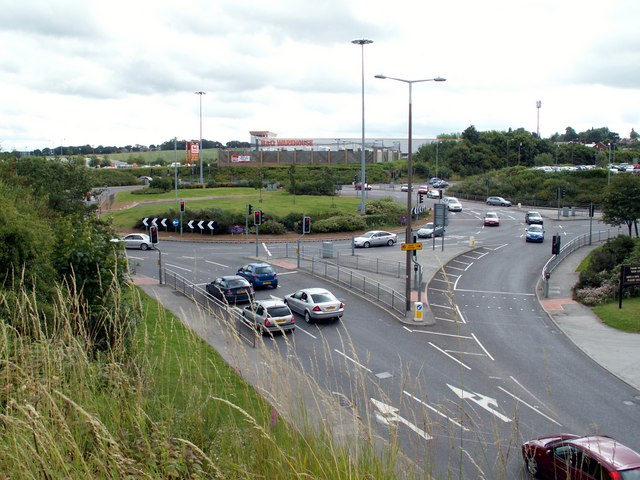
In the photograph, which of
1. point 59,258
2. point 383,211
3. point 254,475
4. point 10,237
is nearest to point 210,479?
point 254,475

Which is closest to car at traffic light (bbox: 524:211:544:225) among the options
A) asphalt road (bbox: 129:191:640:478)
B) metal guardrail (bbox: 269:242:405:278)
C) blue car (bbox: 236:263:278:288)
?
asphalt road (bbox: 129:191:640:478)

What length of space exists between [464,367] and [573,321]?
28.0ft

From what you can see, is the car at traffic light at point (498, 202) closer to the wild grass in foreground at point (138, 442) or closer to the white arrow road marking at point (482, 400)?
the white arrow road marking at point (482, 400)

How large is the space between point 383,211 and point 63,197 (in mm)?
28004

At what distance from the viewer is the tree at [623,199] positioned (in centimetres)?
3600

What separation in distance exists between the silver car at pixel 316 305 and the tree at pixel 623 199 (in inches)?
852

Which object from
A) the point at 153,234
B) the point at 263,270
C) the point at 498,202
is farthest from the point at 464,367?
the point at 498,202

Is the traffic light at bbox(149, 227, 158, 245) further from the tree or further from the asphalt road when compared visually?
the tree

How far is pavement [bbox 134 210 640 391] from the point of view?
18.2 meters

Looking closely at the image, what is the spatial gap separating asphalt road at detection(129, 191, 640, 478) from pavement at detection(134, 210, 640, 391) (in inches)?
19.5

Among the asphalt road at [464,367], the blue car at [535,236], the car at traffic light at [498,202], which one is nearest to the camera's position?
the asphalt road at [464,367]

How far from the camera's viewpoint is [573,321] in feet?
77.4

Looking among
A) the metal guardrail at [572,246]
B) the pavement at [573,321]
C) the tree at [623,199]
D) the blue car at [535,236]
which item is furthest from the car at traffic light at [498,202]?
the pavement at [573,321]

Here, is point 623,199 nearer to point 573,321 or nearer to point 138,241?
point 573,321
